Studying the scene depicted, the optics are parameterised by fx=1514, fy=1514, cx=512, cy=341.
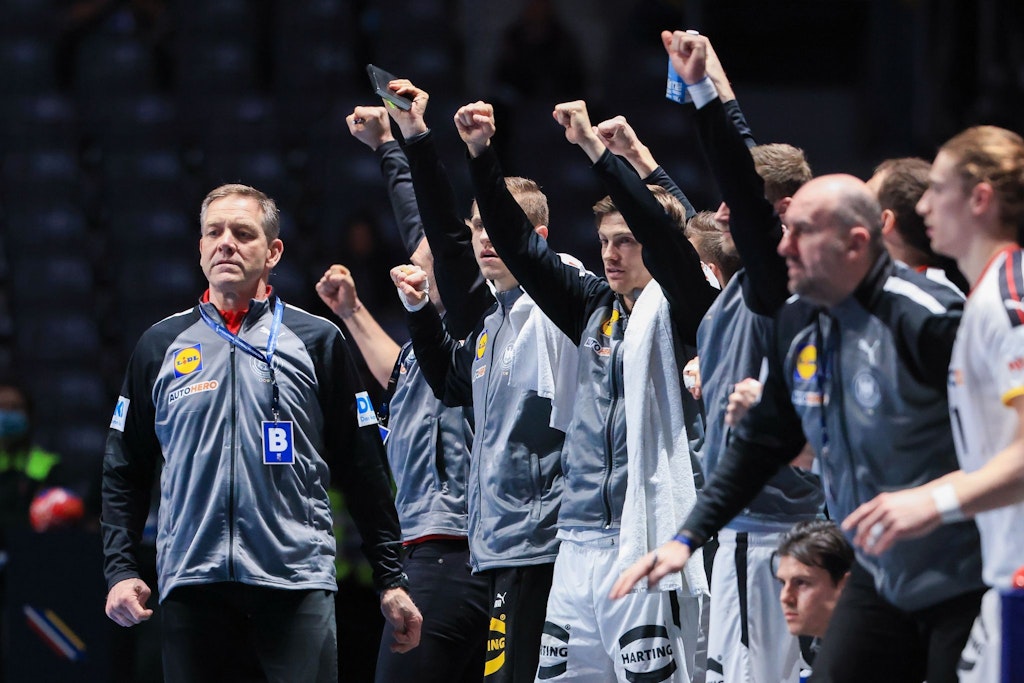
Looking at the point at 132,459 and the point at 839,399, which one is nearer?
the point at 839,399

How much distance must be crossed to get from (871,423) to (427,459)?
8.02ft

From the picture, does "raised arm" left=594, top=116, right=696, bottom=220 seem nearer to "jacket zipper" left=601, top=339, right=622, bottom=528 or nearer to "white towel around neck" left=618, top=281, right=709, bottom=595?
"white towel around neck" left=618, top=281, right=709, bottom=595

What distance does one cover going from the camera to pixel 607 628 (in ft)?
14.8

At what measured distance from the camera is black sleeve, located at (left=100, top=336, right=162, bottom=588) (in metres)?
4.51

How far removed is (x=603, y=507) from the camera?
4582 mm

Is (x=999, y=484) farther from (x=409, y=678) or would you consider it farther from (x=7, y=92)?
(x=7, y=92)

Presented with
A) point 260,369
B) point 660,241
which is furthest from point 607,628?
point 260,369

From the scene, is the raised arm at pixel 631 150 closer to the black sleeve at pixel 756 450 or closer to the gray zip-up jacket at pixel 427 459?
the gray zip-up jacket at pixel 427 459

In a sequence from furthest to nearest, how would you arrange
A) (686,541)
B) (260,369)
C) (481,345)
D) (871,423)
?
(481,345) → (260,369) → (686,541) → (871,423)

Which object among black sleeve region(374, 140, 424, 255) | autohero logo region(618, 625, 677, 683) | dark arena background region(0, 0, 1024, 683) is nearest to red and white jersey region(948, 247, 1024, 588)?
autohero logo region(618, 625, 677, 683)

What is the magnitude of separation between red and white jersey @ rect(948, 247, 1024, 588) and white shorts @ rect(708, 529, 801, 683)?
3.72ft

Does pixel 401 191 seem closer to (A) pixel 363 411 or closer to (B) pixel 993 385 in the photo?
(A) pixel 363 411

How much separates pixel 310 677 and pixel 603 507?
1000 mm

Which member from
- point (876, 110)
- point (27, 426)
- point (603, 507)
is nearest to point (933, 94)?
point (876, 110)
